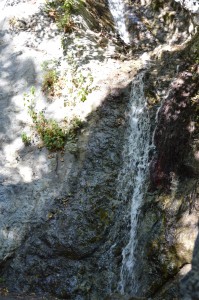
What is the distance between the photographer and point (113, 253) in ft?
27.2

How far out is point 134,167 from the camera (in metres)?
9.25

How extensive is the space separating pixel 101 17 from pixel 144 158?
7.39 meters

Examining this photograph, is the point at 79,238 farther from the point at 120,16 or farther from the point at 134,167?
the point at 120,16

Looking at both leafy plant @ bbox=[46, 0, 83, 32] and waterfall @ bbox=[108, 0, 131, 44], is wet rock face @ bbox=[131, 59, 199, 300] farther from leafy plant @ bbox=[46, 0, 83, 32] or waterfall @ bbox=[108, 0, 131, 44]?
waterfall @ bbox=[108, 0, 131, 44]

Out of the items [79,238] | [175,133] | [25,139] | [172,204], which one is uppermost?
[25,139]

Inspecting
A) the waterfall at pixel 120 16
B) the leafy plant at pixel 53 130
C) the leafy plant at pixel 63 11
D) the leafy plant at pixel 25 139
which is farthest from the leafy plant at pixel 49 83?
the waterfall at pixel 120 16

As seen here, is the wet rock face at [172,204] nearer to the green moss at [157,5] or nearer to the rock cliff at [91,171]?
the rock cliff at [91,171]

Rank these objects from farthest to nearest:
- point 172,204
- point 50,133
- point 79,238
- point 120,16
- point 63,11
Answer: point 120,16, point 63,11, point 50,133, point 79,238, point 172,204

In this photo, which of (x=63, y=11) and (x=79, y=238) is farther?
(x=63, y=11)

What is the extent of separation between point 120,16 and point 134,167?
8.35 meters

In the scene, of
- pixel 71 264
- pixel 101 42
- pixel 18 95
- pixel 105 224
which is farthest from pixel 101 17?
pixel 71 264

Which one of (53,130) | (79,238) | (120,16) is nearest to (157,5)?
(120,16)

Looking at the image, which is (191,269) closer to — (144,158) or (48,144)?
(144,158)

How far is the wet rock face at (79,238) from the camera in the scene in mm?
8016
